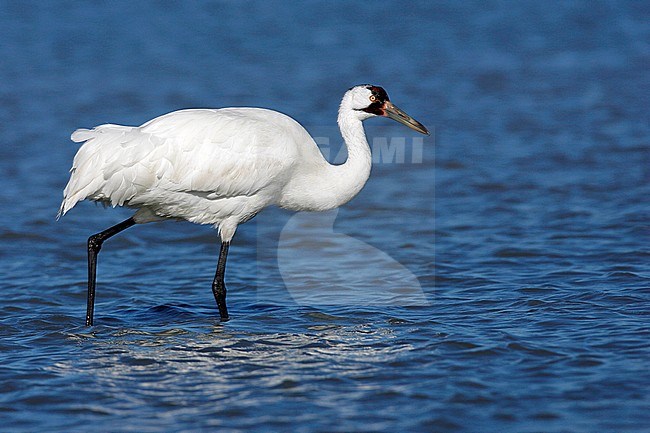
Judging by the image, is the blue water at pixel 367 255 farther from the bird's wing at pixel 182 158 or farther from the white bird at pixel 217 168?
the bird's wing at pixel 182 158

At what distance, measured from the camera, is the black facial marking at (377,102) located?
917cm

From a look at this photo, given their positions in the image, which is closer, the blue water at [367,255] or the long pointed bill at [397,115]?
the blue water at [367,255]

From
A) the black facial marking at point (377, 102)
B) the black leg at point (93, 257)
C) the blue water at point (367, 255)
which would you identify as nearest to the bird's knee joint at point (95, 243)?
the black leg at point (93, 257)

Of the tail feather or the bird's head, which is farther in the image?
the bird's head

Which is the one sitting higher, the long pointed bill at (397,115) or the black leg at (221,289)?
the long pointed bill at (397,115)

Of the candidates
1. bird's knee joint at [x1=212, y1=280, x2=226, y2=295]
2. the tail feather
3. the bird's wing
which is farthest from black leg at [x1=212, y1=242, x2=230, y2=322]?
the tail feather

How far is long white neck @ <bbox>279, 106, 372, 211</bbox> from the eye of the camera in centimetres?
906

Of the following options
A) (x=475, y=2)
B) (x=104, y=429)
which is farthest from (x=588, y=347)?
(x=475, y=2)

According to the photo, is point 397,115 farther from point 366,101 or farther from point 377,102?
point 366,101

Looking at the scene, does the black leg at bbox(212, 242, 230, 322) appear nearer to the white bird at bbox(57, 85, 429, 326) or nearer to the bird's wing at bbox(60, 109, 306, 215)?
the white bird at bbox(57, 85, 429, 326)

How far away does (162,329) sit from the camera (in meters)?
8.73

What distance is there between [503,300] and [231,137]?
261 cm

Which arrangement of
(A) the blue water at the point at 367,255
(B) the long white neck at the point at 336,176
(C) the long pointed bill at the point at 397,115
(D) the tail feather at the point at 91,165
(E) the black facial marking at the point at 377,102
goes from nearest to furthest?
(A) the blue water at the point at 367,255 < (D) the tail feather at the point at 91,165 < (B) the long white neck at the point at 336,176 < (E) the black facial marking at the point at 377,102 < (C) the long pointed bill at the point at 397,115

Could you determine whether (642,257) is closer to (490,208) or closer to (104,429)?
(490,208)
